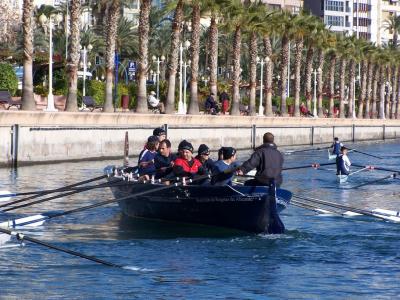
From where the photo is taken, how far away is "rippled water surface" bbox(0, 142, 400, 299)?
63.6 ft

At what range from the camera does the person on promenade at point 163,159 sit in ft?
86.1

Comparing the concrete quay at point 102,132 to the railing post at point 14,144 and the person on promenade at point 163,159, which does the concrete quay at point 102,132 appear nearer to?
the railing post at point 14,144

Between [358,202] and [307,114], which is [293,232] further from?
[307,114]

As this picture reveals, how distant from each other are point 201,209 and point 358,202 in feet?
39.4

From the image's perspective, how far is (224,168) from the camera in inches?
963

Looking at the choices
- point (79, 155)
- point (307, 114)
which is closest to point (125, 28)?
point (307, 114)

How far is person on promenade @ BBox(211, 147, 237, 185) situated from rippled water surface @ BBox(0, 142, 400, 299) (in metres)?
1.18

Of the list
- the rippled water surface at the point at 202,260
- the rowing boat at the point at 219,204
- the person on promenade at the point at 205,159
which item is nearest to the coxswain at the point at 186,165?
the person on promenade at the point at 205,159

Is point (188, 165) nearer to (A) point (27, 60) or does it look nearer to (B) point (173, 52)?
(A) point (27, 60)

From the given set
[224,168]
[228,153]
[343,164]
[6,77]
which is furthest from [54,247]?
[6,77]

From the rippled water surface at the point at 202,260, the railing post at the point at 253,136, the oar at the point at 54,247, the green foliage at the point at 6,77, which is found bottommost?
the rippled water surface at the point at 202,260

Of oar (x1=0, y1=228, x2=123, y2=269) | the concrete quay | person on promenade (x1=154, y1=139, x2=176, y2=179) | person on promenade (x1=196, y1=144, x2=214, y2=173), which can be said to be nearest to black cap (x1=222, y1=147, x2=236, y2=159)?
person on promenade (x1=196, y1=144, x2=214, y2=173)

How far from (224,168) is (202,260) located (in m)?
2.80

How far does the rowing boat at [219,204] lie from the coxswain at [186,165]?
1.12ft
